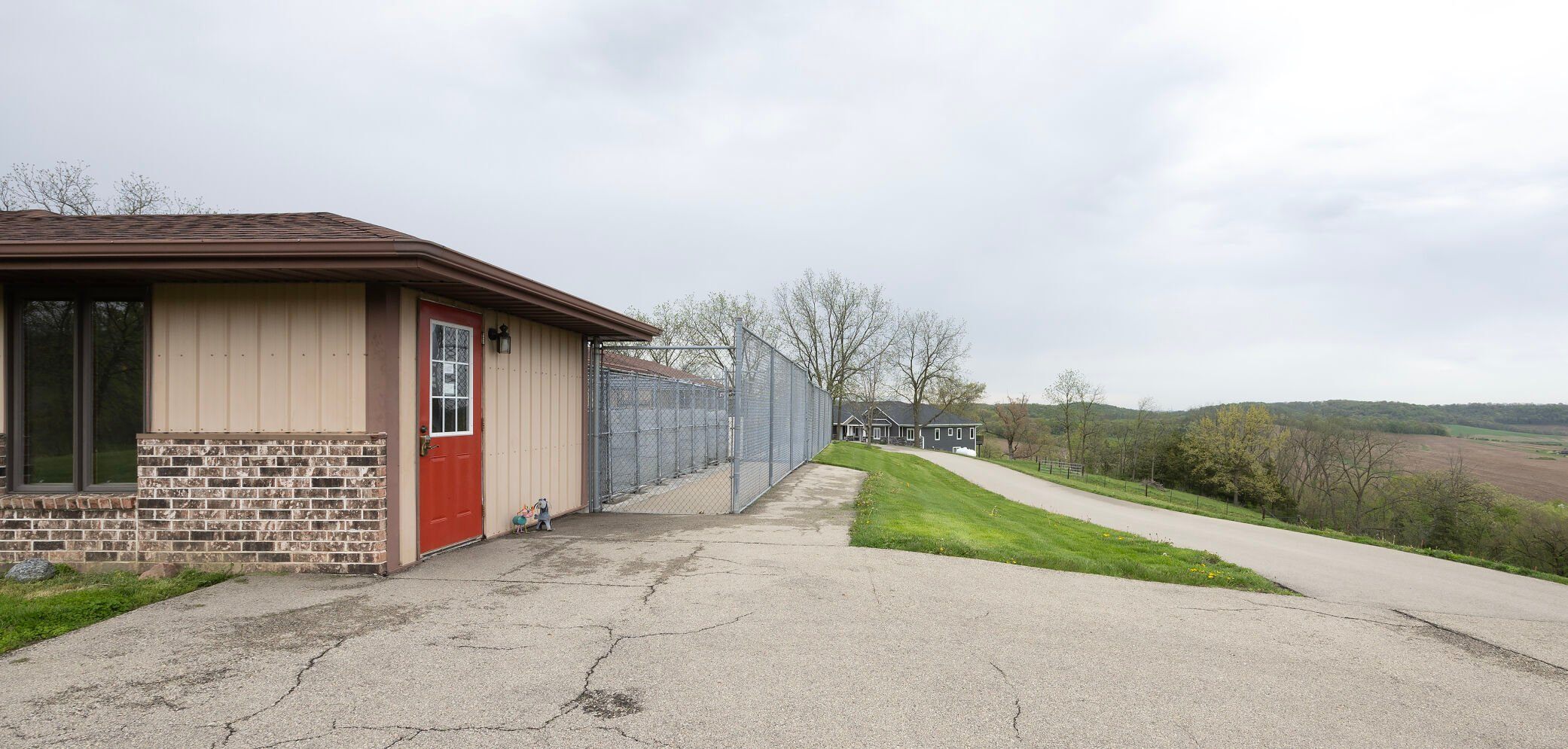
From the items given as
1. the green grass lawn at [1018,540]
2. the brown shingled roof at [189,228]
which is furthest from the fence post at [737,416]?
the brown shingled roof at [189,228]

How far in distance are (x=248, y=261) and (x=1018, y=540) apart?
891 centimetres

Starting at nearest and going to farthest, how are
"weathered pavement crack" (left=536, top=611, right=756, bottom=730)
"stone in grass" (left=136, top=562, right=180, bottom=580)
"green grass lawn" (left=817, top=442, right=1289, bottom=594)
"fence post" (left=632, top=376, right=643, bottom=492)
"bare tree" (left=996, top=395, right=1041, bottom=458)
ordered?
1. "weathered pavement crack" (left=536, top=611, right=756, bottom=730)
2. "stone in grass" (left=136, top=562, right=180, bottom=580)
3. "green grass lawn" (left=817, top=442, right=1289, bottom=594)
4. "fence post" (left=632, top=376, right=643, bottom=492)
5. "bare tree" (left=996, top=395, right=1041, bottom=458)

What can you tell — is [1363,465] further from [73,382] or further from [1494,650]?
[73,382]

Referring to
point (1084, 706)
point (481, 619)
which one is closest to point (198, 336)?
point (481, 619)

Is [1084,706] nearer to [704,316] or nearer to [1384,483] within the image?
[704,316]

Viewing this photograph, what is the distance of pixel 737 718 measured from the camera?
3420mm

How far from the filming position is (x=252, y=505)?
6047mm

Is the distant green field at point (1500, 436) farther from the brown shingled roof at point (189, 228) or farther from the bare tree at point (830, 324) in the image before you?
the brown shingled roof at point (189, 228)

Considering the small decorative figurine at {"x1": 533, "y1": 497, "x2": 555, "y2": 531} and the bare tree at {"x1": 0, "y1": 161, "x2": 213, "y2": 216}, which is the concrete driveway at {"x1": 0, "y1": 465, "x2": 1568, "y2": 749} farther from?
the bare tree at {"x1": 0, "y1": 161, "x2": 213, "y2": 216}

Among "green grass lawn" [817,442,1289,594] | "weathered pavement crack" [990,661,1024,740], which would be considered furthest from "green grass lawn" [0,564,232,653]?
"green grass lawn" [817,442,1289,594]

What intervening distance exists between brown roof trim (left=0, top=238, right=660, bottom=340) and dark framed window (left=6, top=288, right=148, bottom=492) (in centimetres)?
27

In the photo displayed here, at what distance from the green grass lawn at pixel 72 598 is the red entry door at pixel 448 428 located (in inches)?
64.4

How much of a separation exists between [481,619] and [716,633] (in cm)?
164

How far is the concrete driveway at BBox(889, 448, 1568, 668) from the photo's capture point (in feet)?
20.1
